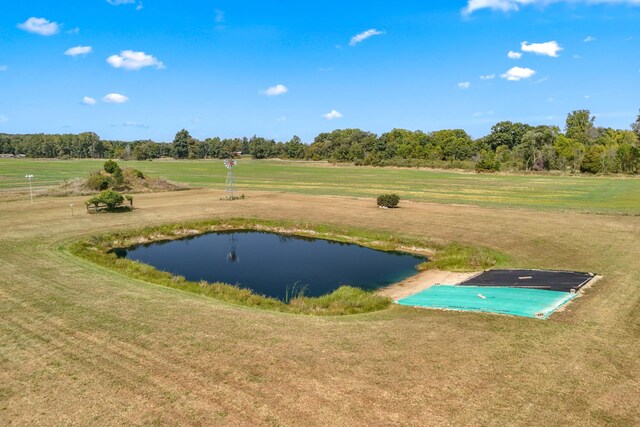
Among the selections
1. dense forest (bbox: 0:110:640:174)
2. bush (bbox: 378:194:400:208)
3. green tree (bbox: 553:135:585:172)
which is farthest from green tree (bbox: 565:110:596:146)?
bush (bbox: 378:194:400:208)

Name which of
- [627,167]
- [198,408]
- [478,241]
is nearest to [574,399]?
[198,408]

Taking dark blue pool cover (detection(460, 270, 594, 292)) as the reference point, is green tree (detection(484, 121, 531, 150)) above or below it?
above

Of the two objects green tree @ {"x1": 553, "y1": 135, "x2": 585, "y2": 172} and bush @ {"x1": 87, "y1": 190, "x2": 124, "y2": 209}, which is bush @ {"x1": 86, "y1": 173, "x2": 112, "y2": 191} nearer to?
bush @ {"x1": 87, "y1": 190, "x2": 124, "y2": 209}

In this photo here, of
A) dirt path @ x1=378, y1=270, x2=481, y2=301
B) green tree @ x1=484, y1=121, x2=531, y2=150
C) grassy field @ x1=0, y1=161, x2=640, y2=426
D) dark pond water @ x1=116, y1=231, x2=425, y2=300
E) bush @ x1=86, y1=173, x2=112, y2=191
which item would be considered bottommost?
dark pond water @ x1=116, y1=231, x2=425, y2=300

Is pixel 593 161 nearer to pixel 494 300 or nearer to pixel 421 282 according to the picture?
pixel 421 282

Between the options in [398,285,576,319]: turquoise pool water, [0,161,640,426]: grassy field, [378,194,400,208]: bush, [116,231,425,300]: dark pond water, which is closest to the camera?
[0,161,640,426]: grassy field
